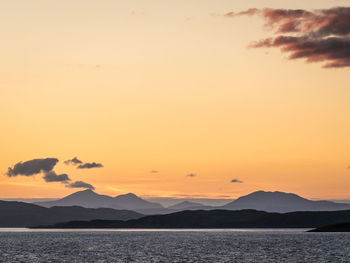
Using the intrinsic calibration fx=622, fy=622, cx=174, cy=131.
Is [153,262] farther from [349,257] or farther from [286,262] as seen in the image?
[349,257]

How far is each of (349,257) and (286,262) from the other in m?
19.0

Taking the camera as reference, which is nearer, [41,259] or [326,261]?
[326,261]

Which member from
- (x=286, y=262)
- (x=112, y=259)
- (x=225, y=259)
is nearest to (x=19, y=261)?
(x=112, y=259)

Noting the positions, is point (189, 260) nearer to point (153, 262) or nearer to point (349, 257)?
point (153, 262)

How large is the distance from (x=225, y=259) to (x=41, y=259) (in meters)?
38.4

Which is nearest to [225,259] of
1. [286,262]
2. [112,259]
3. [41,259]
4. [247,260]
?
[247,260]

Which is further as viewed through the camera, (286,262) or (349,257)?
(349,257)

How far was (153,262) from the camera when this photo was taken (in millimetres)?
121062

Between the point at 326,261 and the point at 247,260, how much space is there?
15604mm

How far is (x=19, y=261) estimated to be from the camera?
124 m

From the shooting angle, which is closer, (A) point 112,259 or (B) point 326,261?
(B) point 326,261

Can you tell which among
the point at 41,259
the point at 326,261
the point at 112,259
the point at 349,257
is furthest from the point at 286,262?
the point at 41,259

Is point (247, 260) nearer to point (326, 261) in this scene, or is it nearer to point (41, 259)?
point (326, 261)

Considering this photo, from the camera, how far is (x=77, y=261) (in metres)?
124
